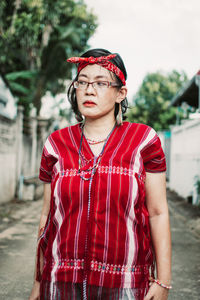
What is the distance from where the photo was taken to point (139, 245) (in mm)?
1579

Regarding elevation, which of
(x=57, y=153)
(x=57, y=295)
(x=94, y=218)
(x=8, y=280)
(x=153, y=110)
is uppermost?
(x=153, y=110)

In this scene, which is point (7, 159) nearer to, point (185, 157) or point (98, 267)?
point (185, 157)

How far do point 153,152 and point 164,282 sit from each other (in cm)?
56

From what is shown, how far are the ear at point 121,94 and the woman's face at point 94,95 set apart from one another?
0.22 ft

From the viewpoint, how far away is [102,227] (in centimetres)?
154

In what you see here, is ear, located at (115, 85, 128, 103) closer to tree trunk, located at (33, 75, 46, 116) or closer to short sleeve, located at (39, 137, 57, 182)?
short sleeve, located at (39, 137, 57, 182)

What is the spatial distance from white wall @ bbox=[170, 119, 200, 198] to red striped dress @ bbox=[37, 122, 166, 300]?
853cm

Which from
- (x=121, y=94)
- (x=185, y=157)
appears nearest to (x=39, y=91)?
(x=185, y=157)

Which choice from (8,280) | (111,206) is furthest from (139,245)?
(8,280)

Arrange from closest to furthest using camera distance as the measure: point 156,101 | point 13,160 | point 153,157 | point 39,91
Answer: point 153,157 → point 13,160 → point 39,91 → point 156,101

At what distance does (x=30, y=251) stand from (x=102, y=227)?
3988mm

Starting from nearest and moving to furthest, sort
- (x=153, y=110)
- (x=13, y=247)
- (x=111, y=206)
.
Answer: (x=111, y=206) → (x=13, y=247) → (x=153, y=110)

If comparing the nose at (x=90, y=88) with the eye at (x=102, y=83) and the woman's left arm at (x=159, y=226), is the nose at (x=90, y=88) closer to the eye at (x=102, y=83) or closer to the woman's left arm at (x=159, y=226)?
the eye at (x=102, y=83)

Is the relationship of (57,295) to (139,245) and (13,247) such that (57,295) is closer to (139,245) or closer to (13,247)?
(139,245)
